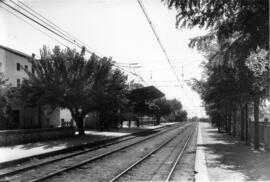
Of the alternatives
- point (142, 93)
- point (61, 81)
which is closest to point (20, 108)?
point (61, 81)

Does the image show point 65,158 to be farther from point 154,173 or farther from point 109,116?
point 109,116

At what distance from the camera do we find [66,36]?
678 inches

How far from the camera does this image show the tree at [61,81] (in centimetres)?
2758

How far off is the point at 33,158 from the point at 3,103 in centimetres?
1311

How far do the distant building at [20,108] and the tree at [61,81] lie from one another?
7.77m

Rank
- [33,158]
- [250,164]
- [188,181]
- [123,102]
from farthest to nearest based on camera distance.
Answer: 1. [123,102]
2. [33,158]
3. [250,164]
4. [188,181]

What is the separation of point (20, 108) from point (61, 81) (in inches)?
410

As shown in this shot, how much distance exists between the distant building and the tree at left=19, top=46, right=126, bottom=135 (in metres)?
7.77

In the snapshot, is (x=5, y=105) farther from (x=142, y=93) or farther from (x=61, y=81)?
(x=142, y=93)

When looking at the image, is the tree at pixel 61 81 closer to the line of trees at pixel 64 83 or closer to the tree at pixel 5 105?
the line of trees at pixel 64 83

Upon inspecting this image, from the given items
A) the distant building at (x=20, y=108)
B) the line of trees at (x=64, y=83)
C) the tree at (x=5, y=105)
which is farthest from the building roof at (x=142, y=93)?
the tree at (x=5, y=105)

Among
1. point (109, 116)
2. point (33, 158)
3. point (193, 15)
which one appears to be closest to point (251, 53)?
point (193, 15)

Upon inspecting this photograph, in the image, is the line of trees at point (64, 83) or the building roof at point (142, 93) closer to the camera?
the line of trees at point (64, 83)

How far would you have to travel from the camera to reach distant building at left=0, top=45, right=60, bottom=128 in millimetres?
36281
